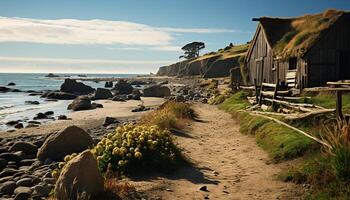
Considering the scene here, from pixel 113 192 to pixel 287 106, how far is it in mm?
12791

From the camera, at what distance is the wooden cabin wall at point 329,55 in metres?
23.6

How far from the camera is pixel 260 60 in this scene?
3072 cm

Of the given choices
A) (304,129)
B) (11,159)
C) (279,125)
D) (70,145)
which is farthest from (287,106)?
(11,159)

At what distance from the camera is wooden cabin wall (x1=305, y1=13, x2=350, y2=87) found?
23562mm

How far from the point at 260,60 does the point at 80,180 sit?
24.9m

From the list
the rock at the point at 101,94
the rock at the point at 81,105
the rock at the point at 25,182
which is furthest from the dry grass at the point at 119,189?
the rock at the point at 101,94

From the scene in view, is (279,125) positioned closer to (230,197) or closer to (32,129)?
(230,197)

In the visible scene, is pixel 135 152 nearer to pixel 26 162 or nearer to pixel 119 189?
pixel 119 189

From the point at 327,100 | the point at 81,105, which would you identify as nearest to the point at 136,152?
the point at 327,100

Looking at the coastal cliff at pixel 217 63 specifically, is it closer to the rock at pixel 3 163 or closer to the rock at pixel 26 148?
the rock at pixel 26 148

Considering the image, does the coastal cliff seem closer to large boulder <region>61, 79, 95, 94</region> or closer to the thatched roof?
the thatched roof

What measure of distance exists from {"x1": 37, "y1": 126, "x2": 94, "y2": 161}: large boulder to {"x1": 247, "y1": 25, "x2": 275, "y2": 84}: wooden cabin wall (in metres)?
17.4

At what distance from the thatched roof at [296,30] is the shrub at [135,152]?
15.2 metres

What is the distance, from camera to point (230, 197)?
28.6 feet
